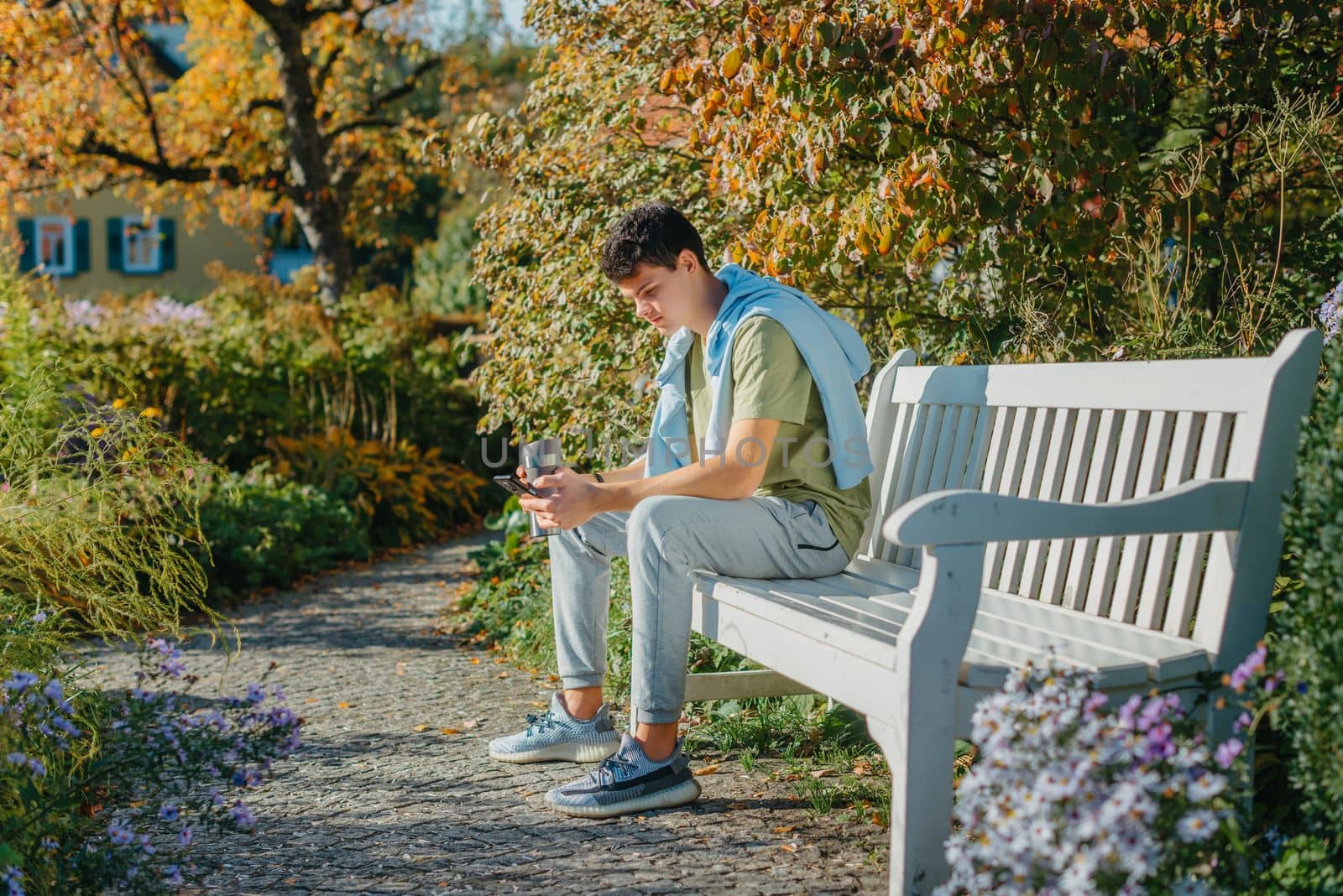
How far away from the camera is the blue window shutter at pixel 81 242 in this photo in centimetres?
2295

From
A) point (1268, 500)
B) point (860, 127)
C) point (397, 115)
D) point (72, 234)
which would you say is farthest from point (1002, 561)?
point (72, 234)

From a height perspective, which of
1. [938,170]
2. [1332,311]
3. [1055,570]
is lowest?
[1055,570]

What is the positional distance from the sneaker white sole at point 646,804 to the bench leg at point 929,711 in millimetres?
Result: 876

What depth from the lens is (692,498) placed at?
9.63 ft

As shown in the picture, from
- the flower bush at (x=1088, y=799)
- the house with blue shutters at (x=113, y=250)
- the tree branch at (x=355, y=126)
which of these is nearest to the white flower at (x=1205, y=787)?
the flower bush at (x=1088, y=799)

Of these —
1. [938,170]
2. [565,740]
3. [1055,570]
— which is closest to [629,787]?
[565,740]

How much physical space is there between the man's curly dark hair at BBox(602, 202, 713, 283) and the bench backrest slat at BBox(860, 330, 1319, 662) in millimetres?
848

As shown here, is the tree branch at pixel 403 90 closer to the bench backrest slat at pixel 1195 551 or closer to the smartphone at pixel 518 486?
the smartphone at pixel 518 486

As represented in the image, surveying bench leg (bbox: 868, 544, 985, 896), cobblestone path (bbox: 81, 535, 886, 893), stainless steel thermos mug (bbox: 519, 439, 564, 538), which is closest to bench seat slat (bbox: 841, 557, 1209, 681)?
bench leg (bbox: 868, 544, 985, 896)

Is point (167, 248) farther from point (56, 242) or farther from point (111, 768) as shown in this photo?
point (111, 768)

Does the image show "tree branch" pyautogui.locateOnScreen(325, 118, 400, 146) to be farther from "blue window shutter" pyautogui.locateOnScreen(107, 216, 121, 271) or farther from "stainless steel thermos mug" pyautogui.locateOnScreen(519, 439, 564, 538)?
"blue window shutter" pyautogui.locateOnScreen(107, 216, 121, 271)

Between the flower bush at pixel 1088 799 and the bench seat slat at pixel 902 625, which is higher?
the bench seat slat at pixel 902 625

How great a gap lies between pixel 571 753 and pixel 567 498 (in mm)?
900

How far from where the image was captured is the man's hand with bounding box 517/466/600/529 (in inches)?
119
